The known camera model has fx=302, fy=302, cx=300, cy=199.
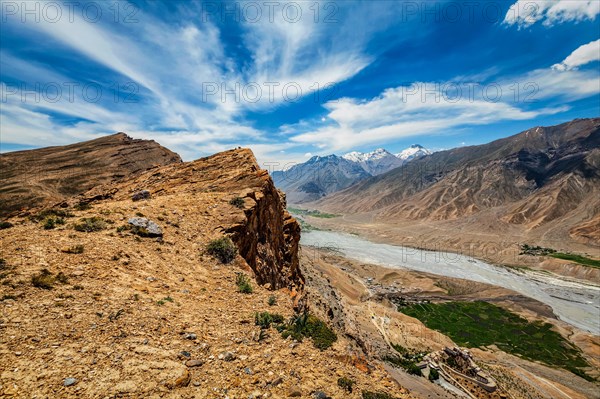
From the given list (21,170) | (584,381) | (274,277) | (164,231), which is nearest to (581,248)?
(584,381)

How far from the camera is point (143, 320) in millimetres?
8320

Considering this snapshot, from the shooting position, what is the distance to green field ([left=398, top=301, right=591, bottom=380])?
50.3 m

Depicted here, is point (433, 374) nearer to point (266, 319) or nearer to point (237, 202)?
point (237, 202)

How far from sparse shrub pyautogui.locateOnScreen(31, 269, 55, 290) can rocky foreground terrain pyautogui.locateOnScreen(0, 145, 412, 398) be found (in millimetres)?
28

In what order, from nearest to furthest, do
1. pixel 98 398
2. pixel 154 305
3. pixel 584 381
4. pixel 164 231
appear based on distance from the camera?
pixel 98 398, pixel 154 305, pixel 164 231, pixel 584 381

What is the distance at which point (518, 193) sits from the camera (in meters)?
186

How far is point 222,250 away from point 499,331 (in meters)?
66.7

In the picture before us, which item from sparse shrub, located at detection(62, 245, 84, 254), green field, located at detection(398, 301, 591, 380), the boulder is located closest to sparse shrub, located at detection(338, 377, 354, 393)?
sparse shrub, located at detection(62, 245, 84, 254)

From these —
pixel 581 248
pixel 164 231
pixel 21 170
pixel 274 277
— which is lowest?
pixel 581 248

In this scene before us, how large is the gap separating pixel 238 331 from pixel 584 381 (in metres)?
58.1

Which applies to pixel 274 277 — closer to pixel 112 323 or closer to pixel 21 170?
pixel 112 323

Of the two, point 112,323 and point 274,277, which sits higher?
point 112,323

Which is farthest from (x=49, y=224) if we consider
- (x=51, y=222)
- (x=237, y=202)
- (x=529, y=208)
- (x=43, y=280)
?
(x=529, y=208)

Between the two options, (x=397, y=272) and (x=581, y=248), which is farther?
(x=581, y=248)
